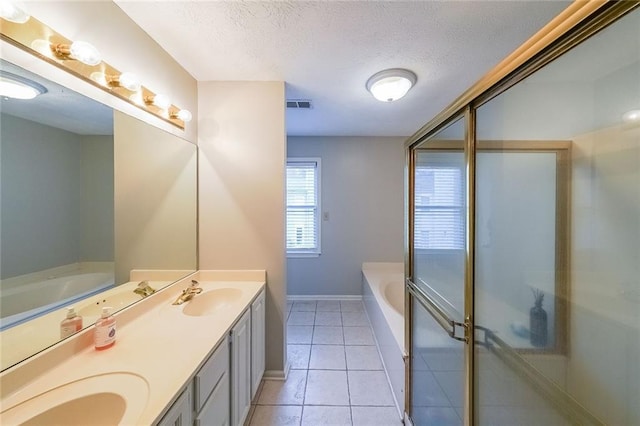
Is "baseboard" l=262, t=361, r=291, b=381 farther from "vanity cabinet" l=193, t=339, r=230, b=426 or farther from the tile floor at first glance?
"vanity cabinet" l=193, t=339, r=230, b=426

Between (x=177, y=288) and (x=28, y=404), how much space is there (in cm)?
100

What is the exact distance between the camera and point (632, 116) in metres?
0.66

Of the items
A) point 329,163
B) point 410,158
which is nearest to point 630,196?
point 410,158

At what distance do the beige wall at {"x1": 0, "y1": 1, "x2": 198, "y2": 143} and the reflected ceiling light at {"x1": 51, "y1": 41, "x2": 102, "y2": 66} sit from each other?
67 mm

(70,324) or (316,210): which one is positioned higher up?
(316,210)

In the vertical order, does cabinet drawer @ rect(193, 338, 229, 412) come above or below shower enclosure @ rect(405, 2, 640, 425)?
below

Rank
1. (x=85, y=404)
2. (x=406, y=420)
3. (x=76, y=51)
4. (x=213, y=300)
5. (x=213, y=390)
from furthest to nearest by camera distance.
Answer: (x=213, y=300), (x=406, y=420), (x=213, y=390), (x=76, y=51), (x=85, y=404)

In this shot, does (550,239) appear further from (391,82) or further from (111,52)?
(111,52)

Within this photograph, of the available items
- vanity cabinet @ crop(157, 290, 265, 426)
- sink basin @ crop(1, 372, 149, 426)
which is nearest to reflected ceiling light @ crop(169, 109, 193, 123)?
vanity cabinet @ crop(157, 290, 265, 426)

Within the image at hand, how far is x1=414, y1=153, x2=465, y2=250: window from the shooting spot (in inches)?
46.5

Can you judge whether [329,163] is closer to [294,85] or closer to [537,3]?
[294,85]

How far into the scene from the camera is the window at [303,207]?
372 centimetres

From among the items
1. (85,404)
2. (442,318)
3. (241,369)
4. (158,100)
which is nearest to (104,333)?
(85,404)

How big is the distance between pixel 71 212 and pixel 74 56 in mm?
674
